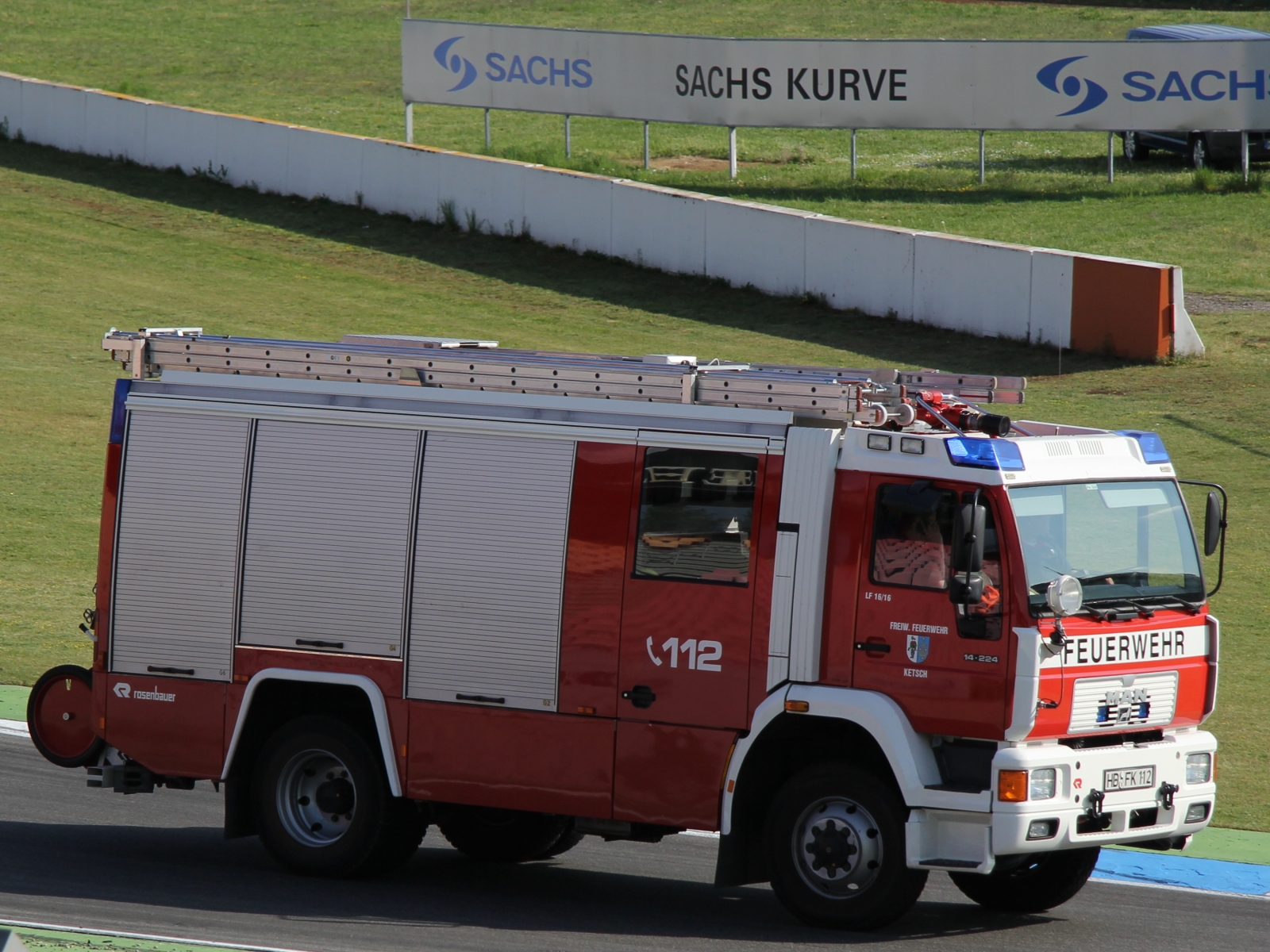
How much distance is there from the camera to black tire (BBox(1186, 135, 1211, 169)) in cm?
3444

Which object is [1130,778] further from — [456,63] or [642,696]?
[456,63]

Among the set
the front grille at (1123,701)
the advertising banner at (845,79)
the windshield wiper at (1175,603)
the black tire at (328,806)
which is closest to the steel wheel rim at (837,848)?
the front grille at (1123,701)

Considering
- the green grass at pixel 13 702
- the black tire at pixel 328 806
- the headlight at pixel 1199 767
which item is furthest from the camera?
the green grass at pixel 13 702

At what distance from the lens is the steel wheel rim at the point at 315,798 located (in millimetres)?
10180

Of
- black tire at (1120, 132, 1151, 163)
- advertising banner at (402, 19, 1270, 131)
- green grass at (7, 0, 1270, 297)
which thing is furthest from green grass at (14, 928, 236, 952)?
black tire at (1120, 132, 1151, 163)

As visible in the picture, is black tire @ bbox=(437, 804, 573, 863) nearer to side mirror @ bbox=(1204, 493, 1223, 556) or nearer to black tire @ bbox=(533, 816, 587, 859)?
black tire @ bbox=(533, 816, 587, 859)

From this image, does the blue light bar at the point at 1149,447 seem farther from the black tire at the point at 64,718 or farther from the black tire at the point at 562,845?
the black tire at the point at 64,718

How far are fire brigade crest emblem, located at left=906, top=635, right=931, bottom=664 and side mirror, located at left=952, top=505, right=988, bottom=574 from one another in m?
0.47

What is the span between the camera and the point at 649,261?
29672 mm

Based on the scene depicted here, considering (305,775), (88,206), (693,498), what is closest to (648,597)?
(693,498)

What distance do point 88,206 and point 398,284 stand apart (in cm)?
681

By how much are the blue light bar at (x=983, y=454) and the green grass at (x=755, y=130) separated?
20369 mm

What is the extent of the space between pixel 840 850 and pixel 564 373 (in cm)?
286

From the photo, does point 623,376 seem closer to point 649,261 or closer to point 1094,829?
point 1094,829
